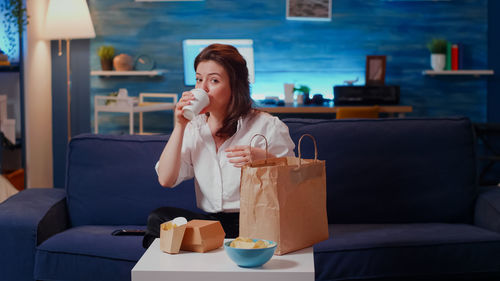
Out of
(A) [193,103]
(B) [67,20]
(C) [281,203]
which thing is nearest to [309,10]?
(B) [67,20]

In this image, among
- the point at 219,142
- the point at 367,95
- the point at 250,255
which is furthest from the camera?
the point at 367,95

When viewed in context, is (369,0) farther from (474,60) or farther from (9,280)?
(9,280)

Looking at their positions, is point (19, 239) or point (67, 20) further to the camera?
point (67, 20)

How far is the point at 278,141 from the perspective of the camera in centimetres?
202

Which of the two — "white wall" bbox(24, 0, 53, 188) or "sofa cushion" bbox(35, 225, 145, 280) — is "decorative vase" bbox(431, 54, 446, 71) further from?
"sofa cushion" bbox(35, 225, 145, 280)

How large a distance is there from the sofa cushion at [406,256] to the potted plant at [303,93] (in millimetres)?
3121

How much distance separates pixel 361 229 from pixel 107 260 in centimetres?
103

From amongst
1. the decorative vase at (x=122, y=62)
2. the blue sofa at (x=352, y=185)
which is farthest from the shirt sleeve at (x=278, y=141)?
the decorative vase at (x=122, y=62)

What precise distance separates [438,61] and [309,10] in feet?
4.13

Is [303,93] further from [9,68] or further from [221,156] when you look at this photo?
[221,156]

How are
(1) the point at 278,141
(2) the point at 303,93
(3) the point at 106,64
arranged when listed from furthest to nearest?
(3) the point at 106,64 → (2) the point at 303,93 → (1) the point at 278,141

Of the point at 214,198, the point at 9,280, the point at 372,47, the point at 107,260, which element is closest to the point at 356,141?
the point at 214,198

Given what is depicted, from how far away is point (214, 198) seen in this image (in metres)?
2.06

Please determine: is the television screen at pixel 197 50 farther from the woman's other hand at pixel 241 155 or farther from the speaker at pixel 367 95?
the woman's other hand at pixel 241 155
